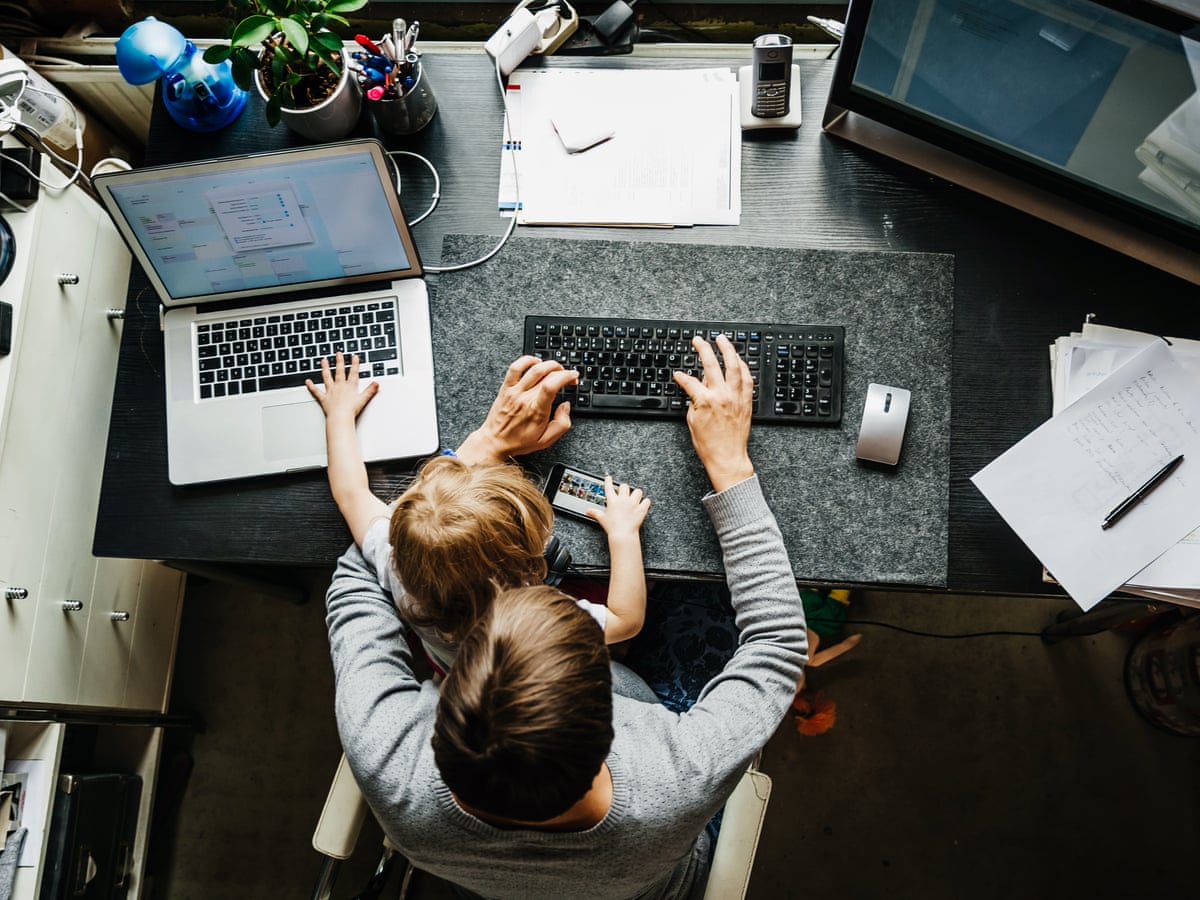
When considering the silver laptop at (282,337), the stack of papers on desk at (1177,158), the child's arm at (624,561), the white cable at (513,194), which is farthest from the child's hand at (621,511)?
the stack of papers on desk at (1177,158)

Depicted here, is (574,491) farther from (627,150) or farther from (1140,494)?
(1140,494)

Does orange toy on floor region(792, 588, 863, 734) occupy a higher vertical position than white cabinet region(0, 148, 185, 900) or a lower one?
lower

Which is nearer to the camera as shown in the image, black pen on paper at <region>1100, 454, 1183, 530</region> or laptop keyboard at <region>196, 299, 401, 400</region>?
black pen on paper at <region>1100, 454, 1183, 530</region>

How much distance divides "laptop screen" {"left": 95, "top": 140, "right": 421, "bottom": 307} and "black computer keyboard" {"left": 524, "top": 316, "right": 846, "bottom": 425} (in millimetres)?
213

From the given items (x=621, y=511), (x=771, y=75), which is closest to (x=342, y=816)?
(x=621, y=511)

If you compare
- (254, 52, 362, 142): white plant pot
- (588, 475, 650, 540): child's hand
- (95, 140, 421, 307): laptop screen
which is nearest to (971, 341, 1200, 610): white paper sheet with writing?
(588, 475, 650, 540): child's hand

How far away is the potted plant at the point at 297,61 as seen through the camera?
0.88m

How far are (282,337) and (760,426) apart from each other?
591mm

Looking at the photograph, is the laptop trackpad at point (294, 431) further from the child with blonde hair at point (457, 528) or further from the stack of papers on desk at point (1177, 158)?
the stack of papers on desk at point (1177, 158)

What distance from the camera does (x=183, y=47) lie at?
3.34 feet

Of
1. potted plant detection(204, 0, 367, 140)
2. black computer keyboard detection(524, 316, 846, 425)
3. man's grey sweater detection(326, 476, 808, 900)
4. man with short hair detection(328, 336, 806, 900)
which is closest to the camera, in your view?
man with short hair detection(328, 336, 806, 900)

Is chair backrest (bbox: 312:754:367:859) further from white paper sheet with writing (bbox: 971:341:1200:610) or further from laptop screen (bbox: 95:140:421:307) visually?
white paper sheet with writing (bbox: 971:341:1200:610)

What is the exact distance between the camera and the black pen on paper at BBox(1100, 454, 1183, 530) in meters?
0.92

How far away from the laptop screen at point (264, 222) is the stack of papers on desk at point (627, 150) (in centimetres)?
20
